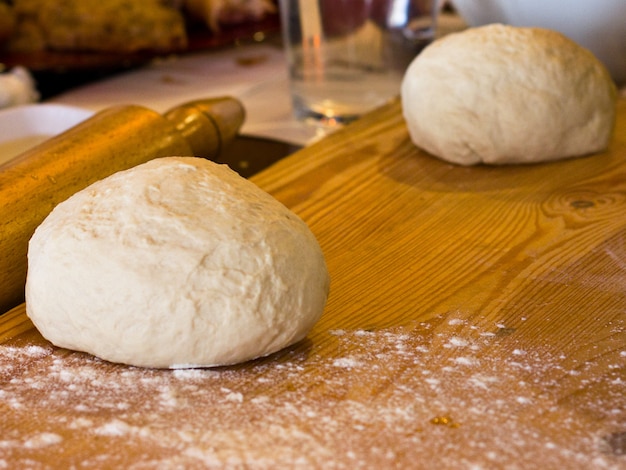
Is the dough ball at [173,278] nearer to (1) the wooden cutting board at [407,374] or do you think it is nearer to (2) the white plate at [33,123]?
(1) the wooden cutting board at [407,374]

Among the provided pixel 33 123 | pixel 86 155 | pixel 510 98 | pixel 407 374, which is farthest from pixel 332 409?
pixel 33 123

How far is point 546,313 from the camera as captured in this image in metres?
1.06

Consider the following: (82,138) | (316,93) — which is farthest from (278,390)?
(316,93)

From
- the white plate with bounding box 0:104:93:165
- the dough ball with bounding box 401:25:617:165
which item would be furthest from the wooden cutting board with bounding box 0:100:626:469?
the white plate with bounding box 0:104:93:165

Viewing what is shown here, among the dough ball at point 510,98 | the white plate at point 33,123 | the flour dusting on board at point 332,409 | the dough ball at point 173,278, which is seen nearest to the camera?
the flour dusting on board at point 332,409

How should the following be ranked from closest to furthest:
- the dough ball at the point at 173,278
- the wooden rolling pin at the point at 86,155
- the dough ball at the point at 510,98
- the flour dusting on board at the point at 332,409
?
the flour dusting on board at the point at 332,409
the dough ball at the point at 173,278
the wooden rolling pin at the point at 86,155
the dough ball at the point at 510,98

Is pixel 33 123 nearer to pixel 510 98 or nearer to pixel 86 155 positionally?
pixel 86 155

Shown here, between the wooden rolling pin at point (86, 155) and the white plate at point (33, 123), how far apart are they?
25cm

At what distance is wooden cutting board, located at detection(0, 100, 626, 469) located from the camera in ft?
2.65

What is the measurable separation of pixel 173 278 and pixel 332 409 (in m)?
0.22

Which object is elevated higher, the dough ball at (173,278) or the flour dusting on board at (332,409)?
the dough ball at (173,278)

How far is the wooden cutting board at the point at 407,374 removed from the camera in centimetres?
81

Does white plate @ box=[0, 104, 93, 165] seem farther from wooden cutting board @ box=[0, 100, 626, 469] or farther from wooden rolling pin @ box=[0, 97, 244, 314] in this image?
wooden cutting board @ box=[0, 100, 626, 469]

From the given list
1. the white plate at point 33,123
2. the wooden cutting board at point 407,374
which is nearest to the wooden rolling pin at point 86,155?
the wooden cutting board at point 407,374
